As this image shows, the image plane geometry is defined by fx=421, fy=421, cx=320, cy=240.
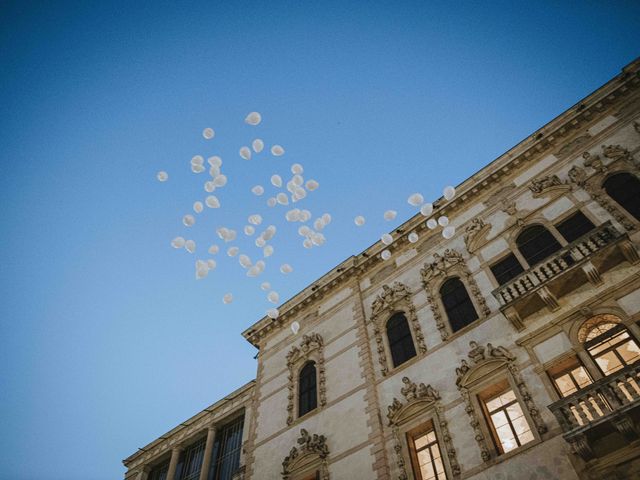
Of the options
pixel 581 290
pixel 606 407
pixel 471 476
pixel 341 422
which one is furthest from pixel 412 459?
pixel 581 290

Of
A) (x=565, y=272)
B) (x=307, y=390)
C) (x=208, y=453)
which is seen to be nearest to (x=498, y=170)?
(x=565, y=272)

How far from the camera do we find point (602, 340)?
38.9ft

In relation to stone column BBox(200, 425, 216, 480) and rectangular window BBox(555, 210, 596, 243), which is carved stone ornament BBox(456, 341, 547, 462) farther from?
stone column BBox(200, 425, 216, 480)

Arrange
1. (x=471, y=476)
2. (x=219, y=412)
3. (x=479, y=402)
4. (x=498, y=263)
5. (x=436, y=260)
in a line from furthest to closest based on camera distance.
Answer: (x=219, y=412) < (x=436, y=260) < (x=498, y=263) < (x=479, y=402) < (x=471, y=476)

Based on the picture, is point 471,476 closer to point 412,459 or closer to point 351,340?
point 412,459

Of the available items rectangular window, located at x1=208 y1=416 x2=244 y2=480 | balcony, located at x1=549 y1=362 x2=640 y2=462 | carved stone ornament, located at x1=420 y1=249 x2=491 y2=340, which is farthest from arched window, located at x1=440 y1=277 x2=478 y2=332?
rectangular window, located at x1=208 y1=416 x2=244 y2=480

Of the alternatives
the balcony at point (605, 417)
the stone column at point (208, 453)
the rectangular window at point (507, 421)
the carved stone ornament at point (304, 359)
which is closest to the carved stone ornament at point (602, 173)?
the balcony at point (605, 417)

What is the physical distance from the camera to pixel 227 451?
22531mm

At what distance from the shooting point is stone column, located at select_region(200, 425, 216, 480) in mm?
21812

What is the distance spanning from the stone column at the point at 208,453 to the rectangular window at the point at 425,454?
13.1 metres

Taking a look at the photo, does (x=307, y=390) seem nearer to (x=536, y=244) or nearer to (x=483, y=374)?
(x=483, y=374)

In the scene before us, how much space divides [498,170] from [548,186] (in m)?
2.45

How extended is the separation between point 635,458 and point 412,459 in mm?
6103

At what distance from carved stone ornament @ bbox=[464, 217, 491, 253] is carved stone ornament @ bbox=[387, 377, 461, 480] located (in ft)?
19.9
